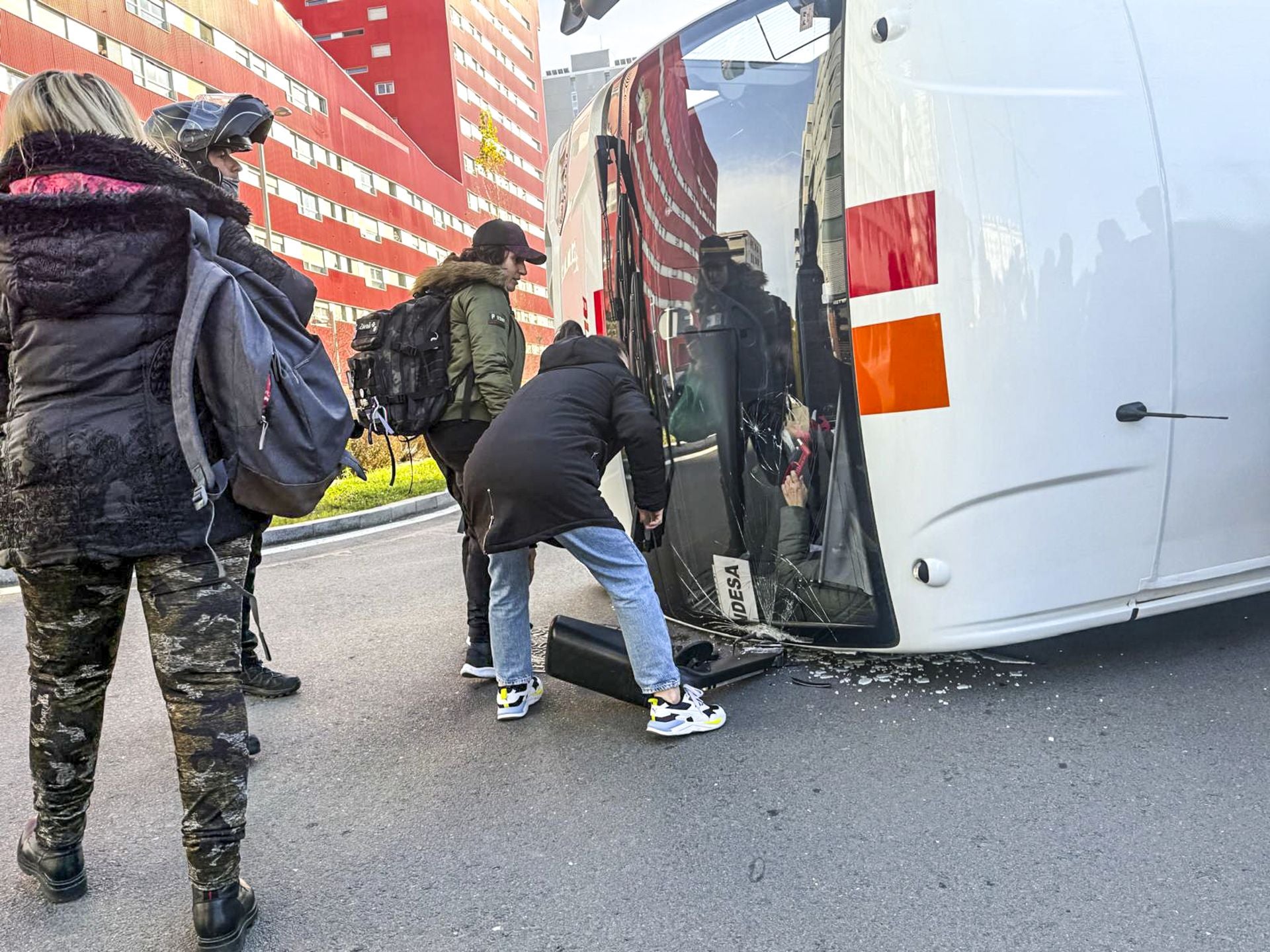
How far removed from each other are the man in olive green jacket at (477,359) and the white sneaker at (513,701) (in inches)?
14.7

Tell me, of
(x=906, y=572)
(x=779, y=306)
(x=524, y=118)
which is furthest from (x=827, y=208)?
(x=524, y=118)

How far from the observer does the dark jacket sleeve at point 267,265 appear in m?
2.25

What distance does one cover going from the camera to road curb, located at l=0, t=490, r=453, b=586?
7875 mm

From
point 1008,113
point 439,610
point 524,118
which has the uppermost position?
point 524,118

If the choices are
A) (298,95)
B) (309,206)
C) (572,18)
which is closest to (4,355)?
(572,18)

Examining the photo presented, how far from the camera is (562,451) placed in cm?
299

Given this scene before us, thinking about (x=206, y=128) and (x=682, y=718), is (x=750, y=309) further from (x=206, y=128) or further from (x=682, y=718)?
(x=206, y=128)

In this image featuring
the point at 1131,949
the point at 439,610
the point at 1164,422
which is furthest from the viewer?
the point at 439,610

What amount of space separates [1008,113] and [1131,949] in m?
2.13

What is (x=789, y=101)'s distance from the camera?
3.17 meters

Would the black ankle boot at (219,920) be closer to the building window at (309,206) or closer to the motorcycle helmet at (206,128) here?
the motorcycle helmet at (206,128)

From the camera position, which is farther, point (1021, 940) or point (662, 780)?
point (662, 780)

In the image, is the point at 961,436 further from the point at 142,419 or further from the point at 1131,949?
the point at 142,419

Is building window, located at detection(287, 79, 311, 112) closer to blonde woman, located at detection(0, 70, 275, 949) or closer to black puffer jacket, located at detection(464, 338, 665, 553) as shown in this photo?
black puffer jacket, located at detection(464, 338, 665, 553)
